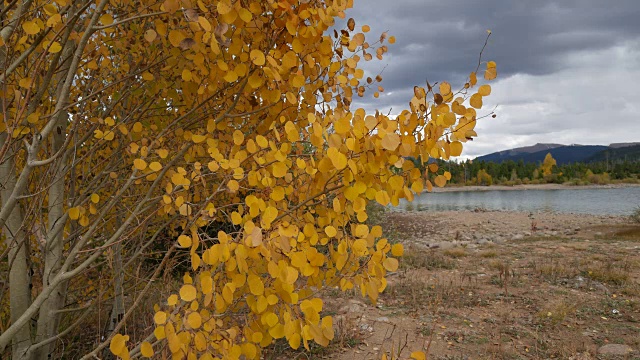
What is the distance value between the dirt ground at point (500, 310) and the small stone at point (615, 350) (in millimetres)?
11

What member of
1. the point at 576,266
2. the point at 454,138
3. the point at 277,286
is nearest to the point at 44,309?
the point at 277,286

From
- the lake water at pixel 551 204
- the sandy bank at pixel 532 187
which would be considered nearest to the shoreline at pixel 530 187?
the sandy bank at pixel 532 187

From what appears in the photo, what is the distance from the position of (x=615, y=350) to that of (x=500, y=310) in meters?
1.49

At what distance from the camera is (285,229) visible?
134 centimetres

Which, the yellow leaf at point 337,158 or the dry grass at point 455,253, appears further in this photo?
the dry grass at point 455,253

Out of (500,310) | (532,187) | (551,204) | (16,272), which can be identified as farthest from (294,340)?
(532,187)

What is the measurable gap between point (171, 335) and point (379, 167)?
2.98 ft

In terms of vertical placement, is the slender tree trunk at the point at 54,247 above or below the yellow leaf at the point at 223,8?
below

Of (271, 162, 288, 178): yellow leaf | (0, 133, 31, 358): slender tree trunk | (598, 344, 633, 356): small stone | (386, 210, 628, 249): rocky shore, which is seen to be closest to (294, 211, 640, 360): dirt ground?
(598, 344, 633, 356): small stone

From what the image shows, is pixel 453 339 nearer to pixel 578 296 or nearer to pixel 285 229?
pixel 578 296

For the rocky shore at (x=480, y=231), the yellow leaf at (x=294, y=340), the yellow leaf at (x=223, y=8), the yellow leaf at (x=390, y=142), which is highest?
the yellow leaf at (x=223, y=8)

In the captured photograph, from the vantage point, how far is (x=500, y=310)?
5789 mm

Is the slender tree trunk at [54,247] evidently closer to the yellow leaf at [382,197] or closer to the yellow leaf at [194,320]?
the yellow leaf at [194,320]

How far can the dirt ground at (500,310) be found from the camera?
14.6 feet
